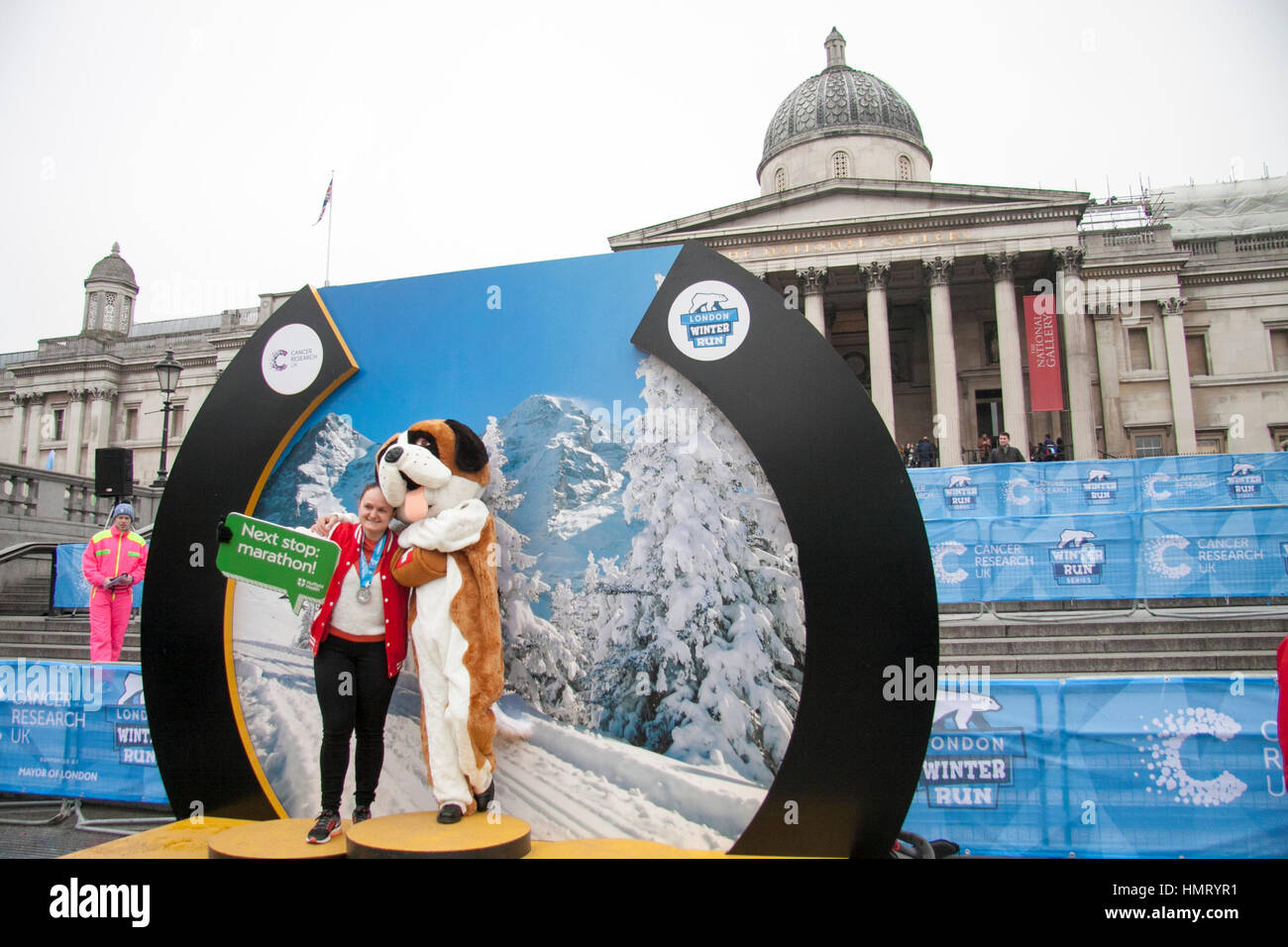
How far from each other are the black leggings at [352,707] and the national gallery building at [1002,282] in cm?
2497

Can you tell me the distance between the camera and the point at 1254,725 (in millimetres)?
4891

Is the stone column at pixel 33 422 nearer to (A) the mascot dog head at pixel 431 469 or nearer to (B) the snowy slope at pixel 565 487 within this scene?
(A) the mascot dog head at pixel 431 469

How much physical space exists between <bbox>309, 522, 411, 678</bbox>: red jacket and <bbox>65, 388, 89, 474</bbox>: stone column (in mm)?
56647

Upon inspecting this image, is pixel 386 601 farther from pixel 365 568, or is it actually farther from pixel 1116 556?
pixel 1116 556

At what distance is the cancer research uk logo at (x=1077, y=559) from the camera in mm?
10523

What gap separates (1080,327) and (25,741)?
104ft

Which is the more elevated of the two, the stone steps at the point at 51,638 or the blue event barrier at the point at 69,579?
the blue event barrier at the point at 69,579

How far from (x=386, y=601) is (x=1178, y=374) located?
1461 inches

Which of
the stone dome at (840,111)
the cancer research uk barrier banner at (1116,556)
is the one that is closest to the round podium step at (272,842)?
the cancer research uk barrier banner at (1116,556)

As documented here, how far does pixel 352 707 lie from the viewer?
3.50 m

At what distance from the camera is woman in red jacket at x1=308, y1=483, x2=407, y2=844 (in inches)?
136
